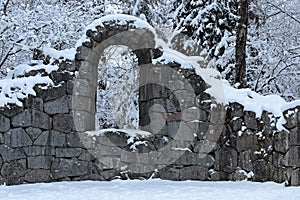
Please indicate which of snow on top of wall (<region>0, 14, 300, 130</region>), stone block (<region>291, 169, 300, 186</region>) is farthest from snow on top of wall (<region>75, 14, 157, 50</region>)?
stone block (<region>291, 169, 300, 186</region>)

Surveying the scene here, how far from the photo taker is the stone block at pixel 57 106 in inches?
224

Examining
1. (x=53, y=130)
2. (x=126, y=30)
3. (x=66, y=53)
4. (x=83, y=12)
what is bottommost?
(x=53, y=130)

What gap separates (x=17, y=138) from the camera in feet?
18.1

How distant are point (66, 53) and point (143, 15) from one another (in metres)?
4.07

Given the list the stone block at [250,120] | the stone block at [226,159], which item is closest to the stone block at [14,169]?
the stone block at [226,159]

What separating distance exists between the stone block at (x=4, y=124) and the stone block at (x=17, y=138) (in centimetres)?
6

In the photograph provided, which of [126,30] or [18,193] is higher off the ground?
[126,30]

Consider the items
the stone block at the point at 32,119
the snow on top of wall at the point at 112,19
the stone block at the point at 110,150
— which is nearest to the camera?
the stone block at the point at 32,119

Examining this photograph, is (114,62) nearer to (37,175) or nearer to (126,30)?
(126,30)

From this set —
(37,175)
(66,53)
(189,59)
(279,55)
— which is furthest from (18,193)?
(279,55)

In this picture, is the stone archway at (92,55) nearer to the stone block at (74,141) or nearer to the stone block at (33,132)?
the stone block at (74,141)

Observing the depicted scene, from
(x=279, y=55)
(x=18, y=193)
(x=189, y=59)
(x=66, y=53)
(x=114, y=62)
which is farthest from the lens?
(x=114, y=62)

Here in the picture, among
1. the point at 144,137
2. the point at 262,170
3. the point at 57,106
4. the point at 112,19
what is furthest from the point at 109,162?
the point at 262,170

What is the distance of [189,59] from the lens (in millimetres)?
6500
